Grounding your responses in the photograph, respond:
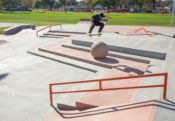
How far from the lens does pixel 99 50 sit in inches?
426

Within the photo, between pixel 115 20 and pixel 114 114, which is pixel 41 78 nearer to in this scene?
pixel 114 114

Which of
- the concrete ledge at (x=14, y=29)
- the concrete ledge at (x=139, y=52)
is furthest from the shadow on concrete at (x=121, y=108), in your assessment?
the concrete ledge at (x=14, y=29)

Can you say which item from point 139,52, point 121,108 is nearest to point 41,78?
point 139,52

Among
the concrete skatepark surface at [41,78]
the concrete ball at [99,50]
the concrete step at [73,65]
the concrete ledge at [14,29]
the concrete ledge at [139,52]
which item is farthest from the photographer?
the concrete ledge at [14,29]

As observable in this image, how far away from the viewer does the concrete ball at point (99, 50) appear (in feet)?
35.1

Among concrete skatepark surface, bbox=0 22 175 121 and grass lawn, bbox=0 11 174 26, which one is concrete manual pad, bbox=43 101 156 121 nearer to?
concrete skatepark surface, bbox=0 22 175 121

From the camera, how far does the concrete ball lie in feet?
35.1

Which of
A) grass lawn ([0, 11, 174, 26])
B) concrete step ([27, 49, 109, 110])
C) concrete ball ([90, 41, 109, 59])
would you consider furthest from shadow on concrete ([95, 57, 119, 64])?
grass lawn ([0, 11, 174, 26])

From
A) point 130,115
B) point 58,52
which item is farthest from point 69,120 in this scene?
point 58,52

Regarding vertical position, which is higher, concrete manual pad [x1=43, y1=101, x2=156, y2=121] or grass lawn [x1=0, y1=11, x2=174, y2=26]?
grass lawn [x1=0, y1=11, x2=174, y2=26]

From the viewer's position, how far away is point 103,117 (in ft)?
16.6

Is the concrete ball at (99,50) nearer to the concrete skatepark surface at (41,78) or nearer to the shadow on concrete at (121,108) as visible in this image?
the concrete skatepark surface at (41,78)

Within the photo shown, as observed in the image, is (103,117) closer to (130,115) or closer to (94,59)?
(130,115)

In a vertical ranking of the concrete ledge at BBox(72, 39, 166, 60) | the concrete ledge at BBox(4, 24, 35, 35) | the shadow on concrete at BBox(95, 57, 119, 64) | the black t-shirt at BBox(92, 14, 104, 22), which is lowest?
the shadow on concrete at BBox(95, 57, 119, 64)
